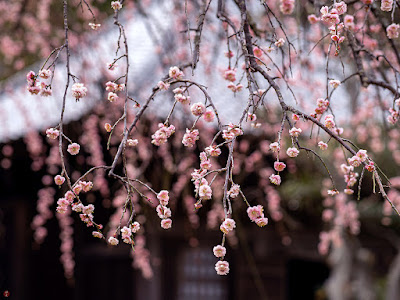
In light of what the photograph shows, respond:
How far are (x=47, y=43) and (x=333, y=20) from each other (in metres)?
3.26

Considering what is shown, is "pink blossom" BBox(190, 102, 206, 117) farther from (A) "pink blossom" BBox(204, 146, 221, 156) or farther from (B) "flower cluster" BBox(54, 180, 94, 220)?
(B) "flower cluster" BBox(54, 180, 94, 220)

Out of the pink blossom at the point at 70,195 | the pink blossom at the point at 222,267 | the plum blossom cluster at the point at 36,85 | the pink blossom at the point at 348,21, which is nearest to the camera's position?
the pink blossom at the point at 222,267

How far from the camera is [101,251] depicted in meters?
5.74

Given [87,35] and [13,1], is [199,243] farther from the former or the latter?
[13,1]

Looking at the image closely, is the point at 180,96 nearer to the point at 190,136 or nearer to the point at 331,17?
the point at 190,136

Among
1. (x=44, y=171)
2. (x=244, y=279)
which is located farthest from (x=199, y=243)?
(x=44, y=171)

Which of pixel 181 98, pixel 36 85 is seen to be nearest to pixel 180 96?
pixel 181 98

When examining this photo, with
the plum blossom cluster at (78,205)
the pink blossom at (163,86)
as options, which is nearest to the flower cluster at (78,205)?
the plum blossom cluster at (78,205)

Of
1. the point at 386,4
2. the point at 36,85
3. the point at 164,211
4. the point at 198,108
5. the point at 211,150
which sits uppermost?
the point at 386,4

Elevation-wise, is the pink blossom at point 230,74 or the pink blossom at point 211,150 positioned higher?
the pink blossom at point 230,74

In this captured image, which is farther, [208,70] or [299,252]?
[299,252]

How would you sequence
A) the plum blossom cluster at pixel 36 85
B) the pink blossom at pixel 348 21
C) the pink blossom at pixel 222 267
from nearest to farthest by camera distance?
the pink blossom at pixel 222 267 → the plum blossom cluster at pixel 36 85 → the pink blossom at pixel 348 21

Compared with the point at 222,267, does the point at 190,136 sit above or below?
above

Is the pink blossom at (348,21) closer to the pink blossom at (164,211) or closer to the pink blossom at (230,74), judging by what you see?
the pink blossom at (230,74)
